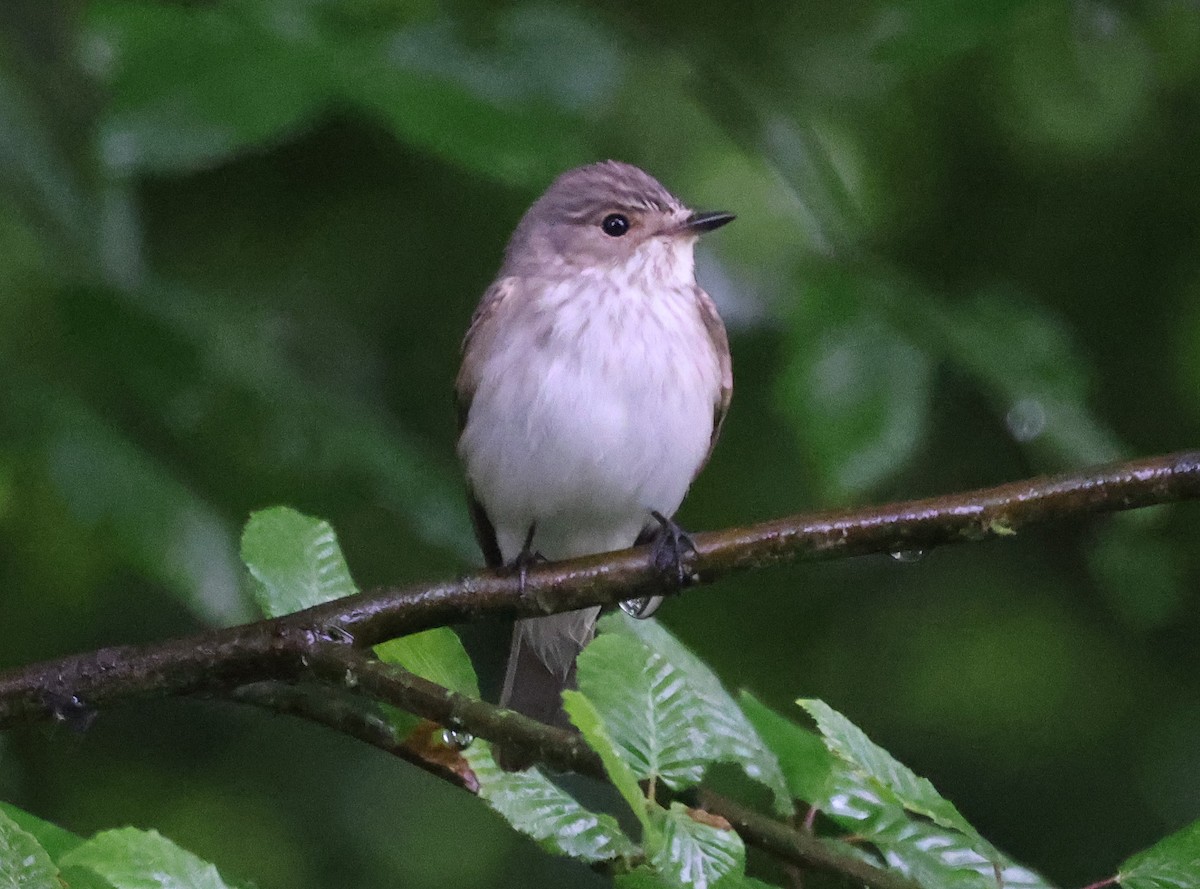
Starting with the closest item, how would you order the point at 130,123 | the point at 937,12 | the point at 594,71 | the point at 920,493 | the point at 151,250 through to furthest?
the point at 130,123
the point at 937,12
the point at 594,71
the point at 151,250
the point at 920,493

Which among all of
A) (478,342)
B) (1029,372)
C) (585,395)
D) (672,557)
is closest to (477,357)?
(478,342)

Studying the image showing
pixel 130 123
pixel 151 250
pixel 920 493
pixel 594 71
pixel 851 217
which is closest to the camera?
pixel 130 123

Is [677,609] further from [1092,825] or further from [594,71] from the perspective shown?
[594,71]

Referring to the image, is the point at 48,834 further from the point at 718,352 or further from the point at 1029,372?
the point at 1029,372

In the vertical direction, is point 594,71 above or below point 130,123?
above

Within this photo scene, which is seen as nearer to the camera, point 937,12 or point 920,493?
point 937,12

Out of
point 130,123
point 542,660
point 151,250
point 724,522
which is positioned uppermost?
point 151,250

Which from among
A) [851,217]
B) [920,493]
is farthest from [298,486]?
[920,493]

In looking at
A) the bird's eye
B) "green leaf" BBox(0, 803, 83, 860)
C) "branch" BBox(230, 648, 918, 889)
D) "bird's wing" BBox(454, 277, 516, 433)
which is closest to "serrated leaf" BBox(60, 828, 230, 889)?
"green leaf" BBox(0, 803, 83, 860)

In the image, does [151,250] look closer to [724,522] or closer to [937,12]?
[724,522]
